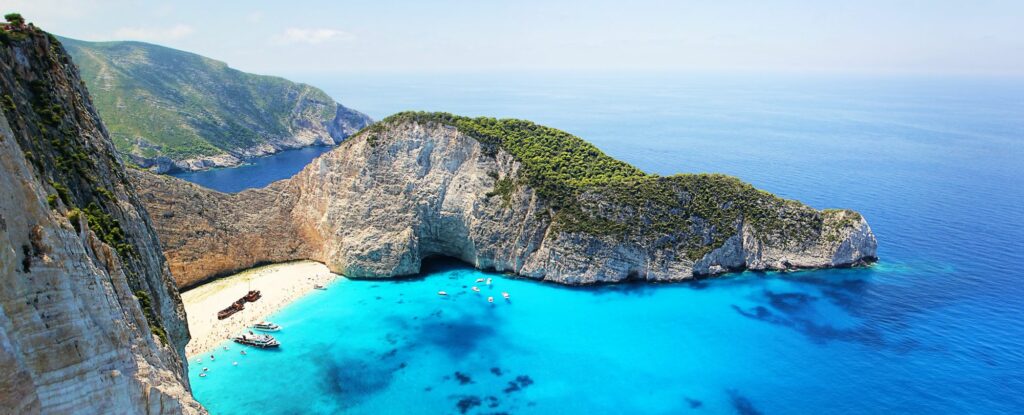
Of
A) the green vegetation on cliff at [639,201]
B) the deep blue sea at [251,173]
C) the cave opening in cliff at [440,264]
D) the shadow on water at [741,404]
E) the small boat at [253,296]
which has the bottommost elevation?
the shadow on water at [741,404]

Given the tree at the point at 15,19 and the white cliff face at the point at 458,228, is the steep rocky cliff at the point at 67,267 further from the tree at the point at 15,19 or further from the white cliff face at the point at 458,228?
the white cliff face at the point at 458,228

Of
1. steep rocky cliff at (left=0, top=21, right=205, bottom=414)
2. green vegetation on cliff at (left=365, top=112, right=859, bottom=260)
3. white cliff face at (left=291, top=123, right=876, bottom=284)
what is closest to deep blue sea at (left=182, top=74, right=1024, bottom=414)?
white cliff face at (left=291, top=123, right=876, bottom=284)

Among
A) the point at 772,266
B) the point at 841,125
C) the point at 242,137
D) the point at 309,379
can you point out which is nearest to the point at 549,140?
the point at 772,266

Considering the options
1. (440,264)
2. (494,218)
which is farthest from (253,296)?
(494,218)

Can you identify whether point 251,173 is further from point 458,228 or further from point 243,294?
point 458,228

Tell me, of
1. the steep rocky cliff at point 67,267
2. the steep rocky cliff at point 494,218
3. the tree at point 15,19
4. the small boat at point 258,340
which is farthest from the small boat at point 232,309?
the tree at point 15,19

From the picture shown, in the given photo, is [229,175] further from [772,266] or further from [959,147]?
[959,147]

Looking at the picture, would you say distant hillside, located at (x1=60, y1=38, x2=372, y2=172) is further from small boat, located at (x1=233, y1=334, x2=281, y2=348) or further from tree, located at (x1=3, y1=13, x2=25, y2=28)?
tree, located at (x1=3, y1=13, x2=25, y2=28)

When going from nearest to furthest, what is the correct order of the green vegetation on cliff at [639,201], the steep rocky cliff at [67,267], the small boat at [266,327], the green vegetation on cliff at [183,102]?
1. the steep rocky cliff at [67,267]
2. the small boat at [266,327]
3. the green vegetation on cliff at [639,201]
4. the green vegetation on cliff at [183,102]
